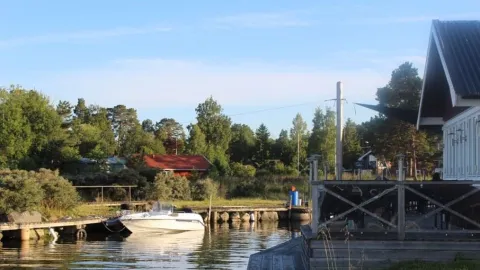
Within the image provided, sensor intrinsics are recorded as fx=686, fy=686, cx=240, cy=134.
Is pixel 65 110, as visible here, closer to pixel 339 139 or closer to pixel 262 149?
pixel 262 149

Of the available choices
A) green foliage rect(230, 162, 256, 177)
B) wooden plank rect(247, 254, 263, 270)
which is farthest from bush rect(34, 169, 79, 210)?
green foliage rect(230, 162, 256, 177)

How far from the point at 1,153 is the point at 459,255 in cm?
5968

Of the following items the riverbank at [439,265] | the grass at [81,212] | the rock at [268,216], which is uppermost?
the riverbank at [439,265]

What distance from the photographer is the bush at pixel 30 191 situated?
3519 cm

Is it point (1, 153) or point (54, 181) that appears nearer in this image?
point (54, 181)

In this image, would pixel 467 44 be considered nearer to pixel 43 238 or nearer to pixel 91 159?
pixel 43 238

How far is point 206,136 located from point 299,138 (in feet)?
39.9

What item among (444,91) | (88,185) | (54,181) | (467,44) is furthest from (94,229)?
(467,44)

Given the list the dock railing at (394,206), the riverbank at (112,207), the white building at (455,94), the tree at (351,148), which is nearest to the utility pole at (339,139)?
the white building at (455,94)

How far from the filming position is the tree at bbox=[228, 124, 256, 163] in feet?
303

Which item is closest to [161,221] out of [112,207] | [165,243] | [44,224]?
[165,243]

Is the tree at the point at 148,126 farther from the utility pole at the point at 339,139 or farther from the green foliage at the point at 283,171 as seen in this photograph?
the utility pole at the point at 339,139

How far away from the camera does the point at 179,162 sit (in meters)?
76.0

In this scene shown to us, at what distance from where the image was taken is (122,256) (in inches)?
1156
